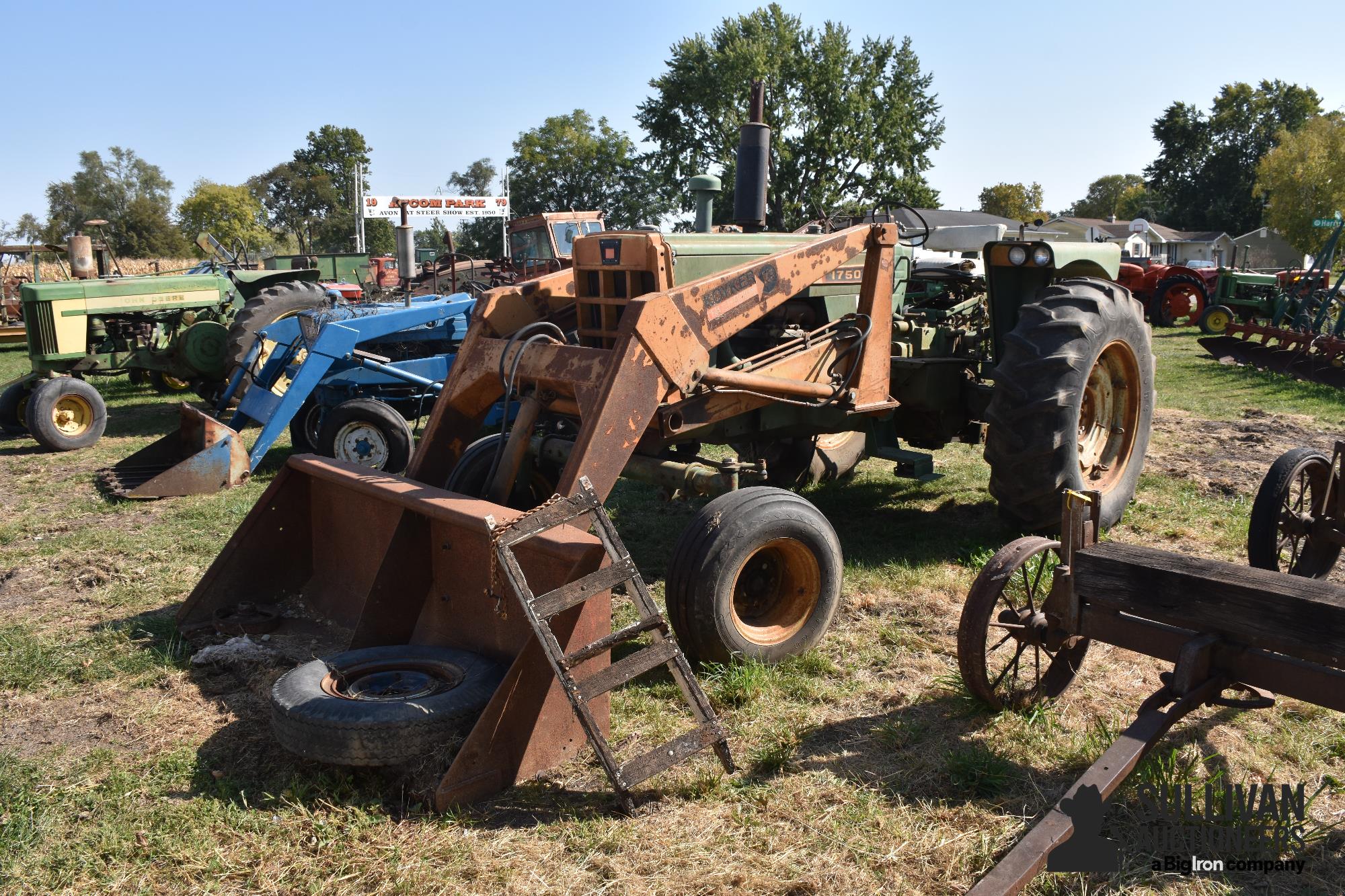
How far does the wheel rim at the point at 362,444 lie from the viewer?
7.40 m

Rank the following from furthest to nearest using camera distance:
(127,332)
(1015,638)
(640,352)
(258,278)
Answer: (258,278), (127,332), (640,352), (1015,638)

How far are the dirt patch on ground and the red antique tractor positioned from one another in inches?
456

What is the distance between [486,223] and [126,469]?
4635 cm

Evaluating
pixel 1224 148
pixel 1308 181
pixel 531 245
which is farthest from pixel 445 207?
pixel 1224 148

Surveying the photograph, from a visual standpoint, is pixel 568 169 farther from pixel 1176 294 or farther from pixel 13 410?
pixel 13 410

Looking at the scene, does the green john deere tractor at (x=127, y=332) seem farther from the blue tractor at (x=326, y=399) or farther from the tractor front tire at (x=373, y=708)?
the tractor front tire at (x=373, y=708)

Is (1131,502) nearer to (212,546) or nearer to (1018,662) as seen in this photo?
(1018,662)

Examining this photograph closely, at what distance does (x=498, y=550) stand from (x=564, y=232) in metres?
13.1

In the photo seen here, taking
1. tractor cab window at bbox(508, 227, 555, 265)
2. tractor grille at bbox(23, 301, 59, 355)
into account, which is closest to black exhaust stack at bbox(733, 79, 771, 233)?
tractor grille at bbox(23, 301, 59, 355)

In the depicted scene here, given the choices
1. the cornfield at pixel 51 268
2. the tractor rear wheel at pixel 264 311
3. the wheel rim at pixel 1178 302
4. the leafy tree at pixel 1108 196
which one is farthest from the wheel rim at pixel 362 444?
the leafy tree at pixel 1108 196

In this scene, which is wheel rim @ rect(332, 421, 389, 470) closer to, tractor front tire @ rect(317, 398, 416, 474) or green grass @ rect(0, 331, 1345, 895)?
tractor front tire @ rect(317, 398, 416, 474)

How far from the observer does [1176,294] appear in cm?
2067

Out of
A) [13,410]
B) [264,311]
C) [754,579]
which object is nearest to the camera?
[754,579]

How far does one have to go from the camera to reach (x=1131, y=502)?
625 centimetres
